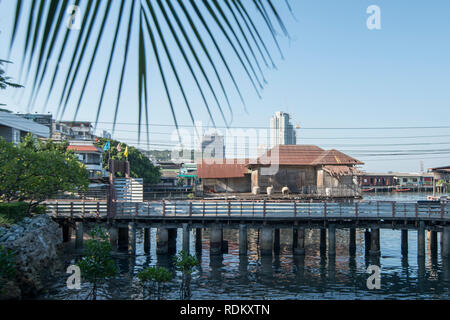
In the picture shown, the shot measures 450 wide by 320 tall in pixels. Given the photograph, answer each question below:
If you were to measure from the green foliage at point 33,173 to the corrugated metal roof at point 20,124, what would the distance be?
10.3m

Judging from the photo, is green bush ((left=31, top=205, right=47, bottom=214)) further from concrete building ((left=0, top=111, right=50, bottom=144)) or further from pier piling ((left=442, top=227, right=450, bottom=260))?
pier piling ((left=442, top=227, right=450, bottom=260))

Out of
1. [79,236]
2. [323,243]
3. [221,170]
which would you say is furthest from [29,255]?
[221,170]

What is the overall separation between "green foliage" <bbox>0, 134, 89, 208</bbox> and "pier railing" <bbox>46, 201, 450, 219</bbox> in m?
2.18

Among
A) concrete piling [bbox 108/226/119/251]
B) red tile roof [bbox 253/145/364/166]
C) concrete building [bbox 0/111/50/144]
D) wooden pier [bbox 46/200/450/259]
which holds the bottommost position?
concrete piling [bbox 108/226/119/251]

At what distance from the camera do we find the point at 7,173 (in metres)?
21.9

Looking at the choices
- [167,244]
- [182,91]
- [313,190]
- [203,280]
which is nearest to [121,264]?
[167,244]

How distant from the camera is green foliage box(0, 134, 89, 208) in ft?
72.2

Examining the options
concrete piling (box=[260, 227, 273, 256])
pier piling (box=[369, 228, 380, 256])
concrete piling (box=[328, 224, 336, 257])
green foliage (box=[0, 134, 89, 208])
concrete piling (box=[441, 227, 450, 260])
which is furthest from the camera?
pier piling (box=[369, 228, 380, 256])

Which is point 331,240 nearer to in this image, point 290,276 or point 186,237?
point 290,276

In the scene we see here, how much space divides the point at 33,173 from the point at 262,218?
47.6 ft

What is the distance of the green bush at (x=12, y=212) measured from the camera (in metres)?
20.2

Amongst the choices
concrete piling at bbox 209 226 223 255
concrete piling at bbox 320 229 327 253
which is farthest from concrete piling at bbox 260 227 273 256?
concrete piling at bbox 320 229 327 253

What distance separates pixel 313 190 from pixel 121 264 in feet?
96.8

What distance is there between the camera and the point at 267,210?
25.4 m
